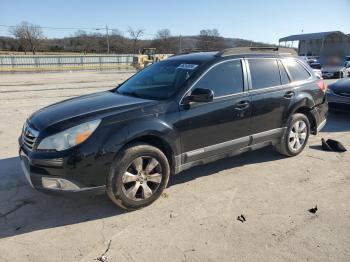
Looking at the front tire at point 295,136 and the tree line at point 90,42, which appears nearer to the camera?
the front tire at point 295,136

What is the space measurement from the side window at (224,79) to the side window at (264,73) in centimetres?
27

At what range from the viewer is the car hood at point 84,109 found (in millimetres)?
3796

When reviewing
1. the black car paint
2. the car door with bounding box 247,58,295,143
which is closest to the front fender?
the black car paint

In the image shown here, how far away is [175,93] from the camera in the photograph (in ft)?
14.0

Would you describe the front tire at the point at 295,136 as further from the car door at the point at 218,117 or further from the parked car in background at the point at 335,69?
the parked car in background at the point at 335,69

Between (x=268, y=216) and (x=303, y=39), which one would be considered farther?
(x=303, y=39)

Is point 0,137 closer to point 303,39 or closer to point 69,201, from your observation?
point 69,201

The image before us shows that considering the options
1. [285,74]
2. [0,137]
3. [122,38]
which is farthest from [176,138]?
[122,38]

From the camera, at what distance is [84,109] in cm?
402

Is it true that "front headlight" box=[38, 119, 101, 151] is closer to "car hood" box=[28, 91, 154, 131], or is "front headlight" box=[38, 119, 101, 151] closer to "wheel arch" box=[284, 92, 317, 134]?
"car hood" box=[28, 91, 154, 131]

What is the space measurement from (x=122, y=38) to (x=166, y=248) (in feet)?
274

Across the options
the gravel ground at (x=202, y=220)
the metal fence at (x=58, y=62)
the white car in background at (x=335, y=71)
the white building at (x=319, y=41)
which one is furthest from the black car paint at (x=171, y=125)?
the white building at (x=319, y=41)

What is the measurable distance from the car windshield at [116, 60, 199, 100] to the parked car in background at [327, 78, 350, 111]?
227 inches

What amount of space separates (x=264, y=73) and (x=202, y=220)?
2.62 metres
